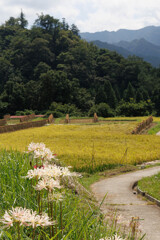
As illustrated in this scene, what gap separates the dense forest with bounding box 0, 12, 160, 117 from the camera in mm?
72250

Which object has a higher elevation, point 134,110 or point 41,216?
point 134,110

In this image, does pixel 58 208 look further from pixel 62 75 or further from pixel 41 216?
pixel 62 75

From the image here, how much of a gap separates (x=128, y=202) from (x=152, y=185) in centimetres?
196

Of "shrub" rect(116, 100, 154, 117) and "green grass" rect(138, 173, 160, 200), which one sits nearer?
"green grass" rect(138, 173, 160, 200)

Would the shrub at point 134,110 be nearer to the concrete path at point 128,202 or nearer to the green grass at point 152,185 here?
the concrete path at point 128,202

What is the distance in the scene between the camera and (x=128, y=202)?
356 inches

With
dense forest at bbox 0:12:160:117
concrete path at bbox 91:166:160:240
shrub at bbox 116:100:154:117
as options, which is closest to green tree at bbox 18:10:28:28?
dense forest at bbox 0:12:160:117

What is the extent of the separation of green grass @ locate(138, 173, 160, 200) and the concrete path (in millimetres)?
380

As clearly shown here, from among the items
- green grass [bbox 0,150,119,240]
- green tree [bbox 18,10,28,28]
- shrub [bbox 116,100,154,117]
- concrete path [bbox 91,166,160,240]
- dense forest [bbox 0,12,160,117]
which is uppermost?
green tree [bbox 18,10,28,28]

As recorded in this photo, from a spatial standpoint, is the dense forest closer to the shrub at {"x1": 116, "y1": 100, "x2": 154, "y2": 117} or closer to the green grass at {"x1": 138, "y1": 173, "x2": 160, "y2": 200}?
the shrub at {"x1": 116, "y1": 100, "x2": 154, "y2": 117}

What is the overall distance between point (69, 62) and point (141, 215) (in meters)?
83.9

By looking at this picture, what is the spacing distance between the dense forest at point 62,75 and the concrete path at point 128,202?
4135cm

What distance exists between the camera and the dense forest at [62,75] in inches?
2844

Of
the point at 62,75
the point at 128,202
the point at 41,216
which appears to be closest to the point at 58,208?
the point at 41,216
